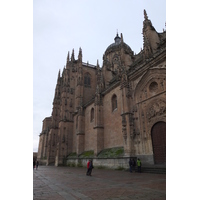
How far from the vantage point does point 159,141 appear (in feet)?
43.4

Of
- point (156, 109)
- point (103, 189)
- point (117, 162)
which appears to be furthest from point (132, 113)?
point (103, 189)

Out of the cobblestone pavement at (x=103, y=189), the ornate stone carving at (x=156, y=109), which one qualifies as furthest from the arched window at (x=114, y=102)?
the cobblestone pavement at (x=103, y=189)

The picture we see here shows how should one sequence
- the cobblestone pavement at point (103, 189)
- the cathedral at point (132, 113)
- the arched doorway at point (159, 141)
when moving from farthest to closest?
the cathedral at point (132, 113), the arched doorway at point (159, 141), the cobblestone pavement at point (103, 189)

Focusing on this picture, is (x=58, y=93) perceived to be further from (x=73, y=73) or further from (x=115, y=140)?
(x=115, y=140)

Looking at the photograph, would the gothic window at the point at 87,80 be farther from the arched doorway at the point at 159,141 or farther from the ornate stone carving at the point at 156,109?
the arched doorway at the point at 159,141

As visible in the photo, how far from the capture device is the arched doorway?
1276 centimetres

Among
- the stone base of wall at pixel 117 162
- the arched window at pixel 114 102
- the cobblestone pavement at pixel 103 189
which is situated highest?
the arched window at pixel 114 102

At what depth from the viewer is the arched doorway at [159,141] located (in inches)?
502

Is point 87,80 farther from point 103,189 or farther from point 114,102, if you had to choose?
point 103,189

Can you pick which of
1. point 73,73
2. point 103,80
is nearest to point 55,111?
point 73,73

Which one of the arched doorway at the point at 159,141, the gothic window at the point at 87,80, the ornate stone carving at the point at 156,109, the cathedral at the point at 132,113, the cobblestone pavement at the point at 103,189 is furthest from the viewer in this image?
the gothic window at the point at 87,80

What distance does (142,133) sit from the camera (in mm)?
14664

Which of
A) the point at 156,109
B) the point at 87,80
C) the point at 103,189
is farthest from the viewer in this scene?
the point at 87,80

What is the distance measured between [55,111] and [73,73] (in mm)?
10845
